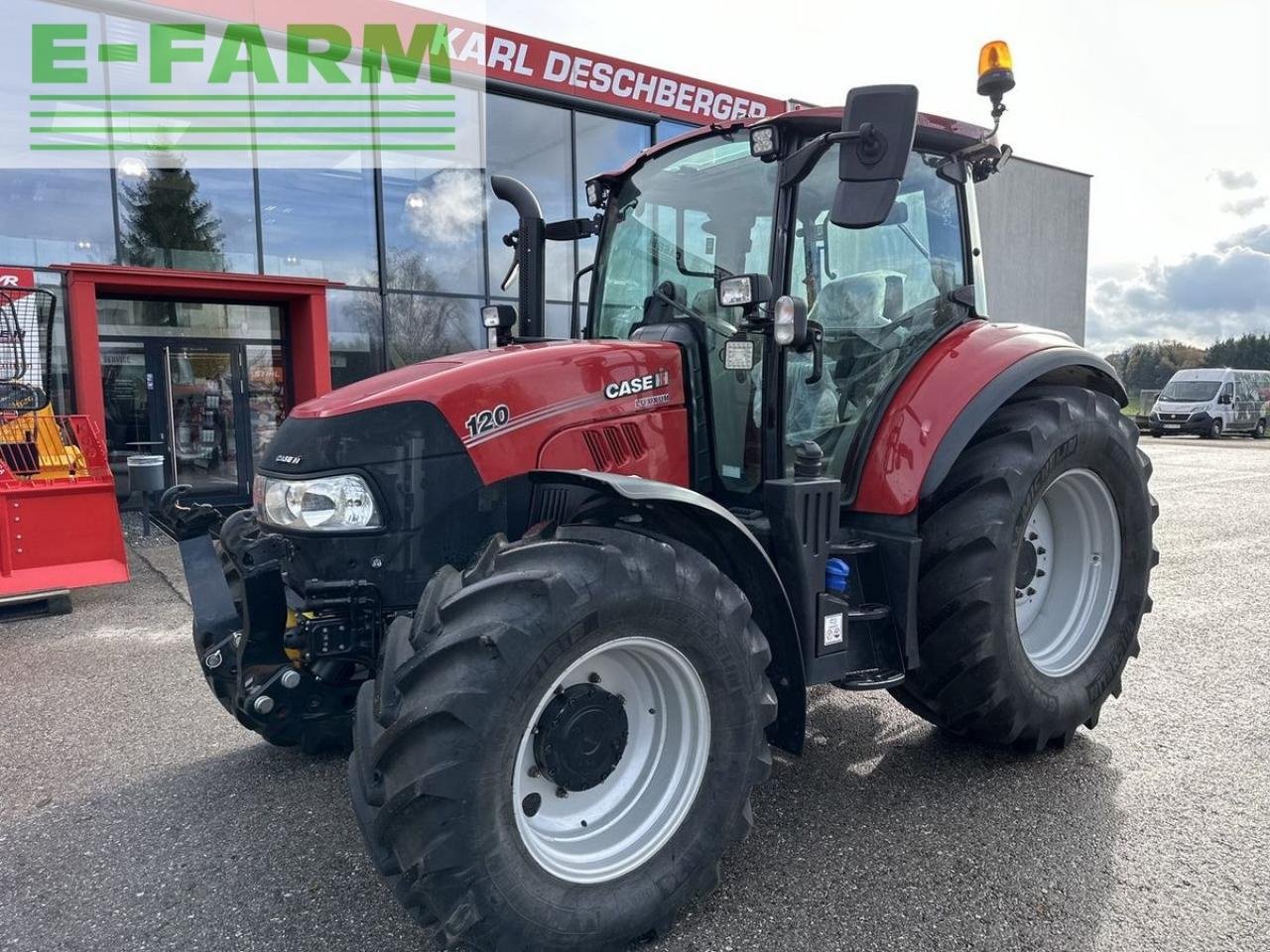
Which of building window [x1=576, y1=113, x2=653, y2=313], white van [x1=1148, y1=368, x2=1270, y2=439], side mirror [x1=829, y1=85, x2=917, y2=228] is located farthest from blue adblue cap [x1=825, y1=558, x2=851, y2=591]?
white van [x1=1148, y1=368, x2=1270, y2=439]

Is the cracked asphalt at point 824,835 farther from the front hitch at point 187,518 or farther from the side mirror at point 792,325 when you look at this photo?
the side mirror at point 792,325

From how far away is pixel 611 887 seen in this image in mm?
2297

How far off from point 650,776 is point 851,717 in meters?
1.62

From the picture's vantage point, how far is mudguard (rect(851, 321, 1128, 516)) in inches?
120

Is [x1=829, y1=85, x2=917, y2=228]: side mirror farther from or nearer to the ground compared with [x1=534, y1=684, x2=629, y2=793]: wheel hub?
farther from the ground

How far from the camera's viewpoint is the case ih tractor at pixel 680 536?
215 cm

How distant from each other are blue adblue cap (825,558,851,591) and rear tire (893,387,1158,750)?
0.96 feet

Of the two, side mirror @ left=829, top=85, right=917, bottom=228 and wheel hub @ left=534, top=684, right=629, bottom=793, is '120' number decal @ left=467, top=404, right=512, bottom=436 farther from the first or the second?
side mirror @ left=829, top=85, right=917, bottom=228

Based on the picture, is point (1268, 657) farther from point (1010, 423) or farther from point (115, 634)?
point (115, 634)

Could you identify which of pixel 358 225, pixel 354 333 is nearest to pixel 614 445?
pixel 354 333

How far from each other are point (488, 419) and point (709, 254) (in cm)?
106

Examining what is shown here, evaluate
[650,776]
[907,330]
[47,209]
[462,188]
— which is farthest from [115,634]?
[462,188]

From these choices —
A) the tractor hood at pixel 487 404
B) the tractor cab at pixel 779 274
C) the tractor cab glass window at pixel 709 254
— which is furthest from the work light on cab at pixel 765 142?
the tractor hood at pixel 487 404

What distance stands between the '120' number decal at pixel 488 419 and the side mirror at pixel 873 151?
1111 millimetres
